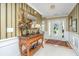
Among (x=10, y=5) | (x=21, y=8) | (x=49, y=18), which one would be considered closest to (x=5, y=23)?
(x=10, y=5)

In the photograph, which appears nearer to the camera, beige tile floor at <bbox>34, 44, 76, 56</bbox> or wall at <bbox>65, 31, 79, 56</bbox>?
beige tile floor at <bbox>34, 44, 76, 56</bbox>

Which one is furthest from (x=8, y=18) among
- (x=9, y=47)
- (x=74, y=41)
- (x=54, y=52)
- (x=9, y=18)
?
(x=74, y=41)

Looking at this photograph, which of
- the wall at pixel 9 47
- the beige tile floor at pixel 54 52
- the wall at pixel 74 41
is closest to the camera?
the wall at pixel 9 47

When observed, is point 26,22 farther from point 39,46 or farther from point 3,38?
point 39,46

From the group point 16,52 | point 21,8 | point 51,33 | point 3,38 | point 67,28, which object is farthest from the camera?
point 67,28

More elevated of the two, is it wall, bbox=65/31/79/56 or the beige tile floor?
wall, bbox=65/31/79/56

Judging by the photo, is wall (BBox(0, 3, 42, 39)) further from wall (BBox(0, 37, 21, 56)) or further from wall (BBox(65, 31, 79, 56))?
wall (BBox(65, 31, 79, 56))

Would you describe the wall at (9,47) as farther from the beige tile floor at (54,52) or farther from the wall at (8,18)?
the beige tile floor at (54,52)

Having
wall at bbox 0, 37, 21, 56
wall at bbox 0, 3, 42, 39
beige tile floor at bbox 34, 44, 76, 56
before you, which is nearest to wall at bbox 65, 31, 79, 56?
beige tile floor at bbox 34, 44, 76, 56

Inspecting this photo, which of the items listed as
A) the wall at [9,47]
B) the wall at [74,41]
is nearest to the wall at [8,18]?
the wall at [9,47]

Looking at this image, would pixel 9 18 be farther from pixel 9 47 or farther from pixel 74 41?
pixel 74 41

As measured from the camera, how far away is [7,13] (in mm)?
2572

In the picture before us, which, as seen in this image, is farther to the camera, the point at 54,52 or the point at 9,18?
the point at 54,52

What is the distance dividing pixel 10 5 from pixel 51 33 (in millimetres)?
2049
